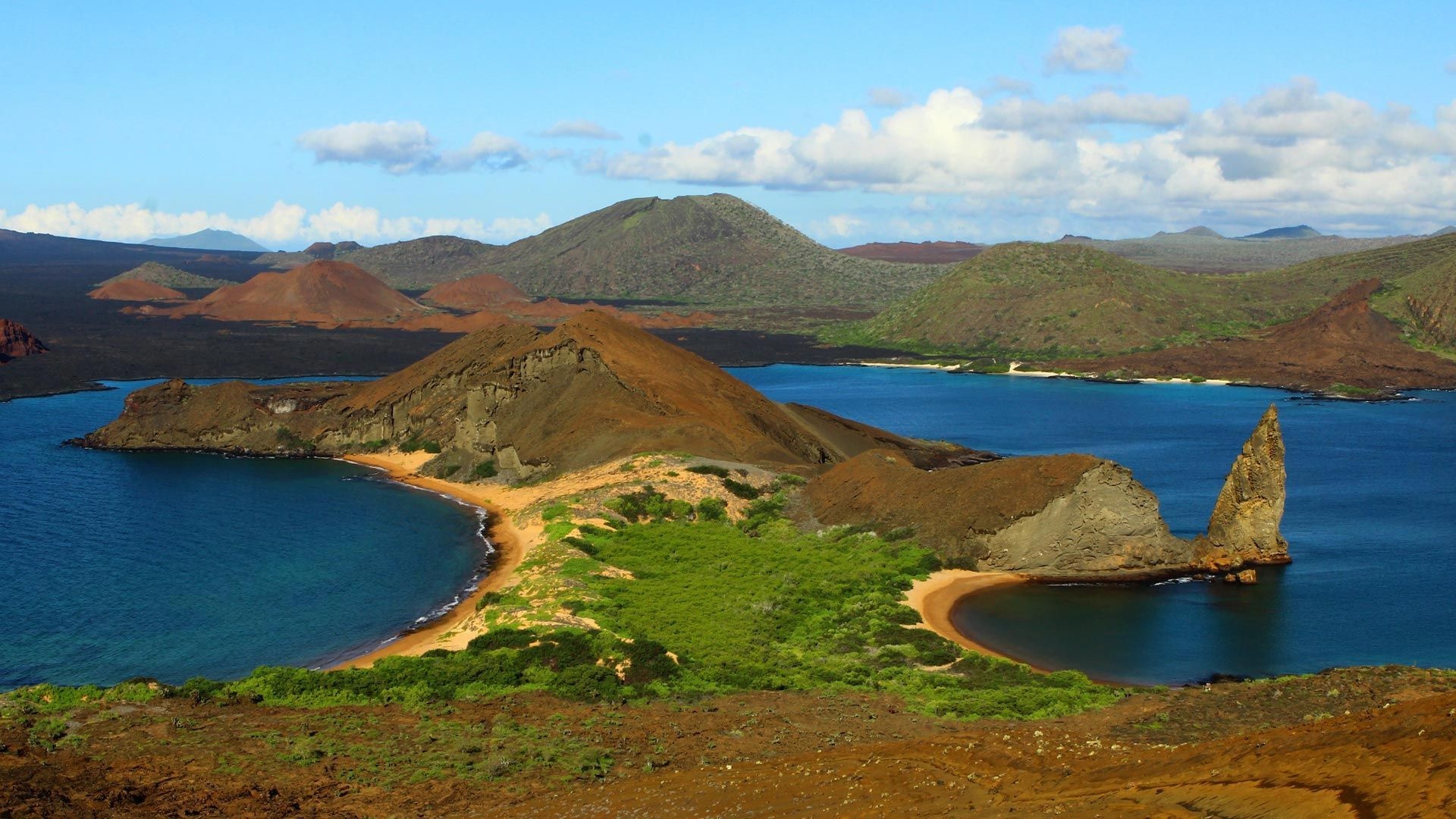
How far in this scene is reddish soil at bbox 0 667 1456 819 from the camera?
21.4 metres

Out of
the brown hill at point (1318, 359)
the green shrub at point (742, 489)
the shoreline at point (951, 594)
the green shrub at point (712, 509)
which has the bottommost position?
the shoreline at point (951, 594)

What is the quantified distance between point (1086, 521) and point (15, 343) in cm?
13056

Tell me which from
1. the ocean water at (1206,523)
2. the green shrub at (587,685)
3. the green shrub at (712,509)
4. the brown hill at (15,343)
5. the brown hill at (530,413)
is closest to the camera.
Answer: the green shrub at (587,685)

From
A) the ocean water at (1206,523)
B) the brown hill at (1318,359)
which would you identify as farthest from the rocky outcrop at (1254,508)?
the brown hill at (1318,359)

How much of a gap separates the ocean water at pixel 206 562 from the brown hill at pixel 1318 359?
4460 inches

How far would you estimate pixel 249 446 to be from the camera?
8994 centimetres

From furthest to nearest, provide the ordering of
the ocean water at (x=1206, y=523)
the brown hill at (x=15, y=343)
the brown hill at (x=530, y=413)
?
the brown hill at (x=15, y=343) < the brown hill at (x=530, y=413) < the ocean water at (x=1206, y=523)

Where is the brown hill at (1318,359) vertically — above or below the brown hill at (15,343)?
above

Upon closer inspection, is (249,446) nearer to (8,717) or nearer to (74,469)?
(74,469)

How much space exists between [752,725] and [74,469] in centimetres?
6574

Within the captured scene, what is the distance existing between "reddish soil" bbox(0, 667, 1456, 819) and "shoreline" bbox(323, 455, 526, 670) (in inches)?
334

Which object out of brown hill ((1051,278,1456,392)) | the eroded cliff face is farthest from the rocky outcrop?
brown hill ((1051,278,1456,392))

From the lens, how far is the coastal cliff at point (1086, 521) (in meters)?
55.2

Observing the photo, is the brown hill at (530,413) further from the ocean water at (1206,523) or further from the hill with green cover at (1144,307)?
the hill with green cover at (1144,307)
